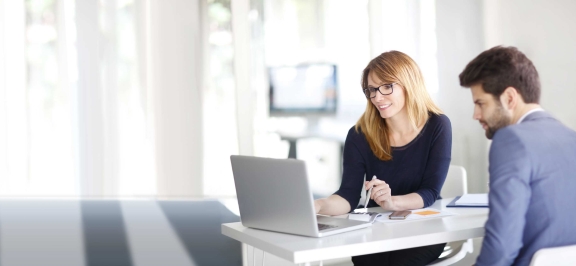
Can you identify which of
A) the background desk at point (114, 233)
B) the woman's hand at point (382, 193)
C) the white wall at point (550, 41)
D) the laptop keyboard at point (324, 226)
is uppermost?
the white wall at point (550, 41)

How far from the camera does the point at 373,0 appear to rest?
4.61 m

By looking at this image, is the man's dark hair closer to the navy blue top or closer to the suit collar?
the suit collar

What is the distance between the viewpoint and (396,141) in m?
2.75

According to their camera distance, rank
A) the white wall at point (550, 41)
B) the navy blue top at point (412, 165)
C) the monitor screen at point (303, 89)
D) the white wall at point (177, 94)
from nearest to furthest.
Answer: the navy blue top at point (412, 165)
the white wall at point (177, 94)
the monitor screen at point (303, 89)
the white wall at point (550, 41)

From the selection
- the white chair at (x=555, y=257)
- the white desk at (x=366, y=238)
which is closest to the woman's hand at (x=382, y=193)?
the white desk at (x=366, y=238)

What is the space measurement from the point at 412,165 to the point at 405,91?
311 mm

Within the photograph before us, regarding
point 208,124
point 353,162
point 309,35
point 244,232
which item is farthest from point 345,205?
point 309,35

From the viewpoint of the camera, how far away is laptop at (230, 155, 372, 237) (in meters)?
1.93

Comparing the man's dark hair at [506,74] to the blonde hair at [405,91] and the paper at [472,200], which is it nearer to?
the paper at [472,200]

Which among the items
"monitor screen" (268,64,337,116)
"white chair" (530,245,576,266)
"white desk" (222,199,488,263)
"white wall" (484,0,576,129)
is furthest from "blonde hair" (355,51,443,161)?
"white wall" (484,0,576,129)

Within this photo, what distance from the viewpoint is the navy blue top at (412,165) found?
104 inches

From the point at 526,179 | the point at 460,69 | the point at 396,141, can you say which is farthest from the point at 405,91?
the point at 460,69

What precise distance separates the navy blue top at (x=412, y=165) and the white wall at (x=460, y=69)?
2273 mm

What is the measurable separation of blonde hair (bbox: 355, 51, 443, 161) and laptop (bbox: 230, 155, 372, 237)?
0.61 metres
